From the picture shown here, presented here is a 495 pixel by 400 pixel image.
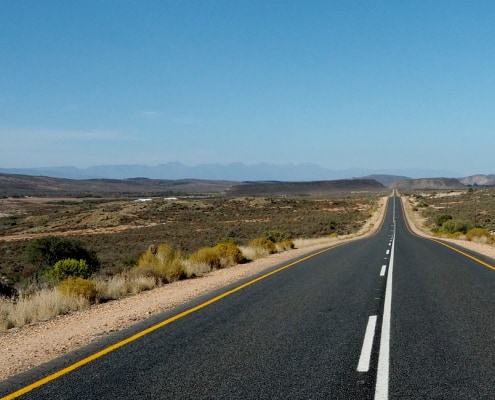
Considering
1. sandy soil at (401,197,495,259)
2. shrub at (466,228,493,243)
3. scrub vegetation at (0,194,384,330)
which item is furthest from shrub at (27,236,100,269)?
shrub at (466,228,493,243)

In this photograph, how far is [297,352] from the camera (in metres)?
6.58

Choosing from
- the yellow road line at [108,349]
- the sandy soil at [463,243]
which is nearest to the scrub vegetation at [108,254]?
the yellow road line at [108,349]

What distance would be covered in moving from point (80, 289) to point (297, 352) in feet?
23.1

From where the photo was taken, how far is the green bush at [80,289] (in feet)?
38.4

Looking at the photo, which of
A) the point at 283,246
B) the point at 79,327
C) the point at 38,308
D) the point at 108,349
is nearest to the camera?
the point at 108,349

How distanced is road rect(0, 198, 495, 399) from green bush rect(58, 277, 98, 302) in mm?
2882

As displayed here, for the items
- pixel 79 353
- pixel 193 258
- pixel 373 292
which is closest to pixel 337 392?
pixel 79 353

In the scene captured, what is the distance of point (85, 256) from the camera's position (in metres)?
29.1

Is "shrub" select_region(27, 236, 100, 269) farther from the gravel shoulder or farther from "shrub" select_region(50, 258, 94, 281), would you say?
the gravel shoulder

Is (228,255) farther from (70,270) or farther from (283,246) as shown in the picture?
(283,246)

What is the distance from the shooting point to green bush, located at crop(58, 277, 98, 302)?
461 inches

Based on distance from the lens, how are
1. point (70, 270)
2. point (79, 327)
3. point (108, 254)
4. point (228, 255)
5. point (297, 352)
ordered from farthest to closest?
1. point (108, 254)
2. point (228, 255)
3. point (70, 270)
4. point (79, 327)
5. point (297, 352)

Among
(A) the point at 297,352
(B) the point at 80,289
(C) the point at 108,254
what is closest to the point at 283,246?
(C) the point at 108,254

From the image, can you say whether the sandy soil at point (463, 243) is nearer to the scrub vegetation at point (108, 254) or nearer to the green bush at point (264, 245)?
the scrub vegetation at point (108, 254)
